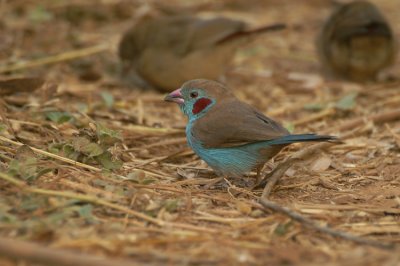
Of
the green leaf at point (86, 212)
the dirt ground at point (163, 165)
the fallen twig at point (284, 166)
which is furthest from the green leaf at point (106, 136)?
the fallen twig at point (284, 166)

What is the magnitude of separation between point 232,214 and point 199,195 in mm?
331

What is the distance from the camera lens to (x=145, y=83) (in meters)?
6.98

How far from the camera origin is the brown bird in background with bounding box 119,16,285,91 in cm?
673

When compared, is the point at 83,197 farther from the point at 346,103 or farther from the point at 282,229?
the point at 346,103

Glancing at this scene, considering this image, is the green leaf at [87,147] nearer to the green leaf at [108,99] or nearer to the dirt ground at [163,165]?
the dirt ground at [163,165]

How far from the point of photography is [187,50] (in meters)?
6.80

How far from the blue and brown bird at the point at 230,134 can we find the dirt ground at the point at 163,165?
17 centimetres

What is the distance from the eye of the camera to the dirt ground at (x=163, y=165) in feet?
10.6

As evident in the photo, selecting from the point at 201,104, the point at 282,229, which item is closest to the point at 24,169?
the point at 201,104

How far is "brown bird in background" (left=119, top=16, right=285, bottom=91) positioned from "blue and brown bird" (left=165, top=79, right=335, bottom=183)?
2205mm

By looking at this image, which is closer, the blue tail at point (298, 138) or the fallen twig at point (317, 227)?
the fallen twig at point (317, 227)

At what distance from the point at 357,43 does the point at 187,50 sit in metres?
1.68

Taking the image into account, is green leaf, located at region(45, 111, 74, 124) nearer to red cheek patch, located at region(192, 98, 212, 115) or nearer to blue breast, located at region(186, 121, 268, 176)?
red cheek patch, located at region(192, 98, 212, 115)

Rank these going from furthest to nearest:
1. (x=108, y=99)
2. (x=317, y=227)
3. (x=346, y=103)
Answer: (x=346, y=103) < (x=108, y=99) < (x=317, y=227)
